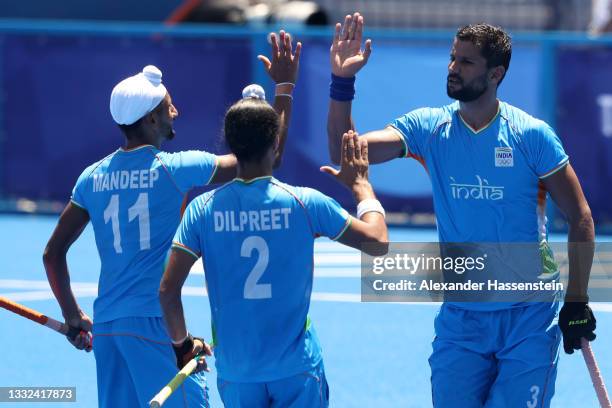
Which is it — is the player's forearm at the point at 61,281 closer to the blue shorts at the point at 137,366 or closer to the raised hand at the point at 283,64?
the blue shorts at the point at 137,366

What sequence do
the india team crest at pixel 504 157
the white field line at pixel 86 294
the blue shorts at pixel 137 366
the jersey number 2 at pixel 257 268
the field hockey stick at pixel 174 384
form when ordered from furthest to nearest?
the white field line at pixel 86 294
the india team crest at pixel 504 157
the blue shorts at pixel 137 366
the jersey number 2 at pixel 257 268
the field hockey stick at pixel 174 384

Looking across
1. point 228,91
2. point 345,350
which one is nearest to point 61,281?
point 345,350

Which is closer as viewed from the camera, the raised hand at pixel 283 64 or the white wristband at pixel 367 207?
the white wristband at pixel 367 207

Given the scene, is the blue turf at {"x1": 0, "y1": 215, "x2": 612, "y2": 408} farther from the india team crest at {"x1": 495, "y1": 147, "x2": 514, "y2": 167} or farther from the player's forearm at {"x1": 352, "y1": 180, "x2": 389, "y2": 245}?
the player's forearm at {"x1": 352, "y1": 180, "x2": 389, "y2": 245}

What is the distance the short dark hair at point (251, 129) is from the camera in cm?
505

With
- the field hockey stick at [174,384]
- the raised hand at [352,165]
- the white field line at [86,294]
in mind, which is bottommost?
the white field line at [86,294]

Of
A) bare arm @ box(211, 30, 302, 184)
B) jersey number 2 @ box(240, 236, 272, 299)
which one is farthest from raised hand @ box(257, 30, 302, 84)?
jersey number 2 @ box(240, 236, 272, 299)

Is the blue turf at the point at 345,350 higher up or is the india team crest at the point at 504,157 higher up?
the india team crest at the point at 504,157

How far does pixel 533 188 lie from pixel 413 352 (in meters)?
3.95

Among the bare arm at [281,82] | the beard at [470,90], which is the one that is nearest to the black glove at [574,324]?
Result: the beard at [470,90]

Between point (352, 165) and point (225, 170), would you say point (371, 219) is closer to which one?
point (352, 165)

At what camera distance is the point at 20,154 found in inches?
609

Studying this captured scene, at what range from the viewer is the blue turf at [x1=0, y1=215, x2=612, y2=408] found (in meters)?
8.52

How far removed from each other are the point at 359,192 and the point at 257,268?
21.3 inches
